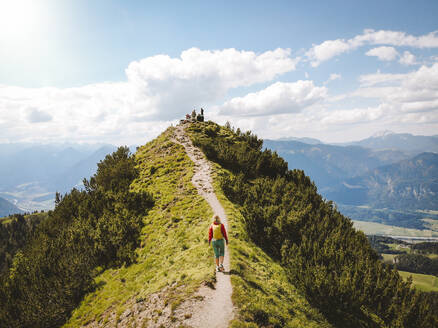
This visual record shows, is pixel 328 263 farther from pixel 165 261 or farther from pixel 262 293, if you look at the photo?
pixel 165 261

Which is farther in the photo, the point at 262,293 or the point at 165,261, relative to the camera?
the point at 165,261

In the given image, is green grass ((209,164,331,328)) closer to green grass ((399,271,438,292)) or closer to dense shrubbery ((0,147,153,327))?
dense shrubbery ((0,147,153,327))

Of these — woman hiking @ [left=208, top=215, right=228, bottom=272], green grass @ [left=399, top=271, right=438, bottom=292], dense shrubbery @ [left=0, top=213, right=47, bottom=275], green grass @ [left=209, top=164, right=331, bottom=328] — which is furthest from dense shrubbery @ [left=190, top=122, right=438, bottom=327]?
green grass @ [left=399, top=271, right=438, bottom=292]

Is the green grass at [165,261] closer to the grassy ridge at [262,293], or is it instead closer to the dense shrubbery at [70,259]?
the dense shrubbery at [70,259]

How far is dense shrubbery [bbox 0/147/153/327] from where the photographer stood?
42.5 feet

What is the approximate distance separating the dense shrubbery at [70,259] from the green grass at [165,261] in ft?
2.95

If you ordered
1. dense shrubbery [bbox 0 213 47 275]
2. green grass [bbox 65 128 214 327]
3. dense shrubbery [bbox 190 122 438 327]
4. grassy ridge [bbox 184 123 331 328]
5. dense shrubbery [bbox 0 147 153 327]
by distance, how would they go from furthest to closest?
dense shrubbery [bbox 0 213 47 275] < dense shrubbery [bbox 0 147 153 327] < green grass [bbox 65 128 214 327] < dense shrubbery [bbox 190 122 438 327] < grassy ridge [bbox 184 123 331 328]

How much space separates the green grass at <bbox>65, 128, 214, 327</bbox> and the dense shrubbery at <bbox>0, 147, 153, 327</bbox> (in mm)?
898

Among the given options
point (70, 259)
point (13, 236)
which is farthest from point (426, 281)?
point (13, 236)

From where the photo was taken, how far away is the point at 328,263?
1340 centimetres

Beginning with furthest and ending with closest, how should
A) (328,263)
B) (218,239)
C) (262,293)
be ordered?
(328,263) < (218,239) < (262,293)

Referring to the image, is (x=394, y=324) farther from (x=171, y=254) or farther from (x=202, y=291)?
(x=171, y=254)

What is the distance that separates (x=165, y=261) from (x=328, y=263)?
31.4 feet

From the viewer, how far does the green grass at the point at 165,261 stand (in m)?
11.3
